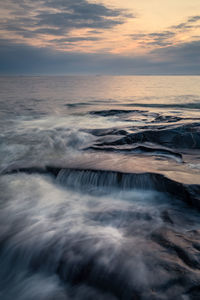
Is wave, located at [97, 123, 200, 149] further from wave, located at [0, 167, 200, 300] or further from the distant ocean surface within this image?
wave, located at [0, 167, 200, 300]

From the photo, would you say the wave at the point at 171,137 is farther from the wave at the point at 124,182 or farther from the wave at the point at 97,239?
the wave at the point at 97,239

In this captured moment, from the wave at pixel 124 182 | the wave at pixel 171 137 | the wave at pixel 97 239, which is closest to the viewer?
the wave at pixel 97 239

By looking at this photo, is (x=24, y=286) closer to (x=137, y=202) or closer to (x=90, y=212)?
(x=90, y=212)

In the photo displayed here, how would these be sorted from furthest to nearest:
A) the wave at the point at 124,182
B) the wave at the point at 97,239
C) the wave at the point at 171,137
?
1. the wave at the point at 171,137
2. the wave at the point at 124,182
3. the wave at the point at 97,239

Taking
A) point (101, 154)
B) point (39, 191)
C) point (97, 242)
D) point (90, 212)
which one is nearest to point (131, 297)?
point (97, 242)

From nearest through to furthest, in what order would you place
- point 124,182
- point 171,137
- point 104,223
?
1. point 104,223
2. point 124,182
3. point 171,137

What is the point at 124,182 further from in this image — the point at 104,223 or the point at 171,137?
the point at 171,137

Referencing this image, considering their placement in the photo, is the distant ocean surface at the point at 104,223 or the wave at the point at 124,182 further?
the wave at the point at 124,182

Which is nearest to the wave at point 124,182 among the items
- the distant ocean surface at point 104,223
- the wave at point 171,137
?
the distant ocean surface at point 104,223

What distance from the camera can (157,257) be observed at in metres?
3.14

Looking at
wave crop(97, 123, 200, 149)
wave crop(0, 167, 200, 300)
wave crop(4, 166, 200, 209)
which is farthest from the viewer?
wave crop(97, 123, 200, 149)

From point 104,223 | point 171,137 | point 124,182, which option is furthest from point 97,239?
point 171,137

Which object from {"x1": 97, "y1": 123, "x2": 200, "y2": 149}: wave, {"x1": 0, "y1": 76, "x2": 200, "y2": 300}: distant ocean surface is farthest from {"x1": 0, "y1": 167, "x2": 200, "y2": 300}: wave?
{"x1": 97, "y1": 123, "x2": 200, "y2": 149}: wave

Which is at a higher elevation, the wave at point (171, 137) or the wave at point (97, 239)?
the wave at point (171, 137)
